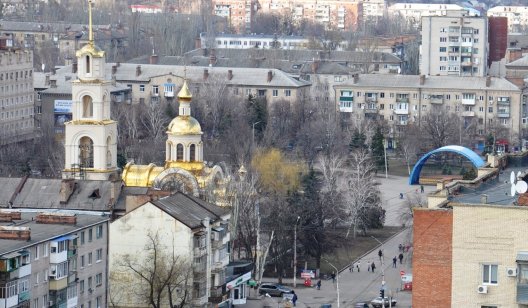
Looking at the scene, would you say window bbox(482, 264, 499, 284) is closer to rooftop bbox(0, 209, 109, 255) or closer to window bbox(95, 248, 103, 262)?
rooftop bbox(0, 209, 109, 255)

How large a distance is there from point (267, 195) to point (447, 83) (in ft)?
110

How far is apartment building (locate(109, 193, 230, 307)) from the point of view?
142ft

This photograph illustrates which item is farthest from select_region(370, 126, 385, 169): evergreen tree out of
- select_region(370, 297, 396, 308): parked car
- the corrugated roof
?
select_region(370, 297, 396, 308): parked car

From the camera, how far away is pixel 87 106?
181 ft

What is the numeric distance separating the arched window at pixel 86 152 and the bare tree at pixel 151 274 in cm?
1062

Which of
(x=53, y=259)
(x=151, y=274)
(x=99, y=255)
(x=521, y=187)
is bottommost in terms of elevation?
(x=151, y=274)

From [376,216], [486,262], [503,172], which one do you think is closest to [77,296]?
[503,172]

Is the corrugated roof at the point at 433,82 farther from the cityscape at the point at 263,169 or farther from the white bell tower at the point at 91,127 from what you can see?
the white bell tower at the point at 91,127

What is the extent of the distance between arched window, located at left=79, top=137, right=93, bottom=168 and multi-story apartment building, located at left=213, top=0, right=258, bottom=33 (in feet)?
339

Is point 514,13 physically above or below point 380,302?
below

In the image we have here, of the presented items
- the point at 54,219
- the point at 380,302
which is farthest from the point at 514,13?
the point at 54,219

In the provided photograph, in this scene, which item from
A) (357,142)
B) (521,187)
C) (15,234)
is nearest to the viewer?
(521,187)

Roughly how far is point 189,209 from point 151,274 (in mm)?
3799

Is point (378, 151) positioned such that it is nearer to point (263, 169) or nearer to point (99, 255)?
point (263, 169)
